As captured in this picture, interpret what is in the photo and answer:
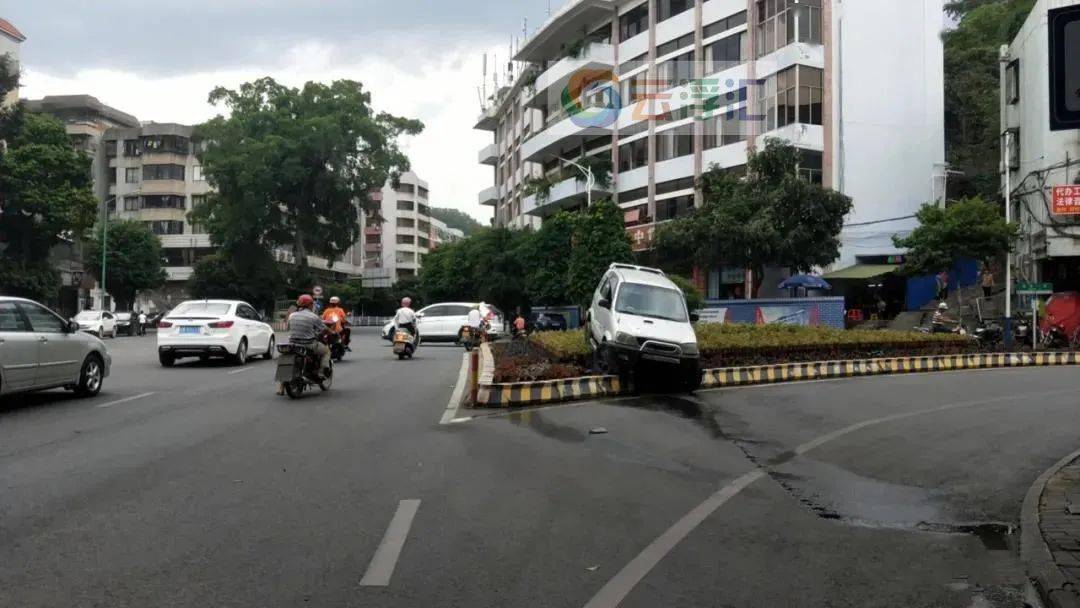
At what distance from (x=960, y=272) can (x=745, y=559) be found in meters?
37.5

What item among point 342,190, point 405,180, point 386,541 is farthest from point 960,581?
point 405,180

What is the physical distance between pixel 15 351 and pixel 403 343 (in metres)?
11.7

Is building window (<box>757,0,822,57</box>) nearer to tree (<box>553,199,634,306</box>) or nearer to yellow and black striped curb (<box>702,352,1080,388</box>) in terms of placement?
tree (<box>553,199,634,306</box>)

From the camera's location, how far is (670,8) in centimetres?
4609

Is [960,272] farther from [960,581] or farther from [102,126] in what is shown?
[102,126]

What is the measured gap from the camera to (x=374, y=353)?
2520 centimetres

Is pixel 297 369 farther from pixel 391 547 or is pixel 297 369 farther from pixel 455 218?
pixel 455 218

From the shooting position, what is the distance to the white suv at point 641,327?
14.9 metres

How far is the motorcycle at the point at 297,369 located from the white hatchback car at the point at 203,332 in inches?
230

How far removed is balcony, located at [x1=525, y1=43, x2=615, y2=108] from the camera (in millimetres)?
49656

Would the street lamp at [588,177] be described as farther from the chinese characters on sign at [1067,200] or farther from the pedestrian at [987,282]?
the chinese characters on sign at [1067,200]

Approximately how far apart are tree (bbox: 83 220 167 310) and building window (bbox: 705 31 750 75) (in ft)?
139

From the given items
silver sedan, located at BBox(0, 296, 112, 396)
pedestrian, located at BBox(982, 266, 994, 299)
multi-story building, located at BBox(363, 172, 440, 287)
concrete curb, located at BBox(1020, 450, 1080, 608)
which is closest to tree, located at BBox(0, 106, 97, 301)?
silver sedan, located at BBox(0, 296, 112, 396)

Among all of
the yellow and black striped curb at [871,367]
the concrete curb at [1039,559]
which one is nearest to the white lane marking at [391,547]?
the concrete curb at [1039,559]
